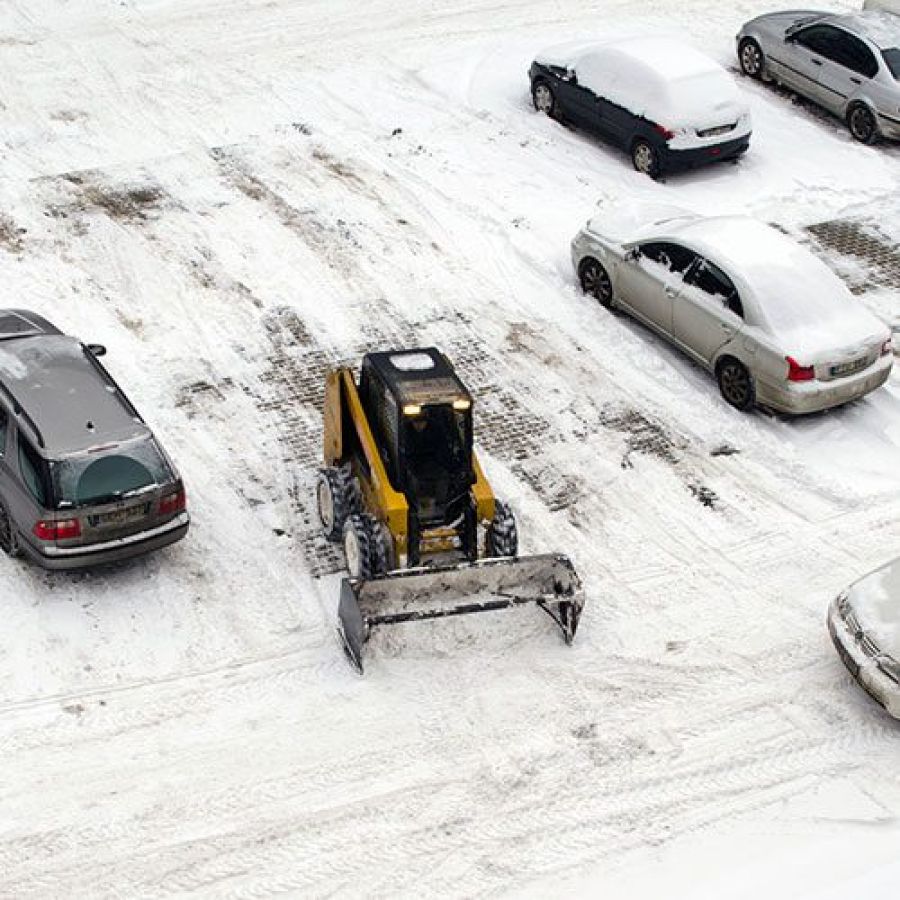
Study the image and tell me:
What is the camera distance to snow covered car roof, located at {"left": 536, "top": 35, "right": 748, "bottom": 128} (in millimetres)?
20250

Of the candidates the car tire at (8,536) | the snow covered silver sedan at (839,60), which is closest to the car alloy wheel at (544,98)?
the snow covered silver sedan at (839,60)

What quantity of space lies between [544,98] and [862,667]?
11911mm

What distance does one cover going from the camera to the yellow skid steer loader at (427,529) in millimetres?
12531

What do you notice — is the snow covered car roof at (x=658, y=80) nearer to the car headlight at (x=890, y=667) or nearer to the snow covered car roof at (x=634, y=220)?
the snow covered car roof at (x=634, y=220)

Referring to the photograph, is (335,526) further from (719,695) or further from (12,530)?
(719,695)

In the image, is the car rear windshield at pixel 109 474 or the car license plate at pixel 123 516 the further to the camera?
the car license plate at pixel 123 516

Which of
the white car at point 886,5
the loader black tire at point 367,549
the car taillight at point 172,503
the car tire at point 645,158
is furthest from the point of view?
the white car at point 886,5

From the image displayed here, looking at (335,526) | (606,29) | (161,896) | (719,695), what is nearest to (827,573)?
(719,695)

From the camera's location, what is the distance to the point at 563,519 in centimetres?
1448

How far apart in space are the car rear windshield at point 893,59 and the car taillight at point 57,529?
46.3ft

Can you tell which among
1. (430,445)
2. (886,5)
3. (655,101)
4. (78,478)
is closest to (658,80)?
(655,101)

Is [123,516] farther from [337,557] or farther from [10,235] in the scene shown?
[10,235]

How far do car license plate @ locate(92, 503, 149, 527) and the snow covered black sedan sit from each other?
10.0m

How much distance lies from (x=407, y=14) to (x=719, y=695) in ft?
50.9
